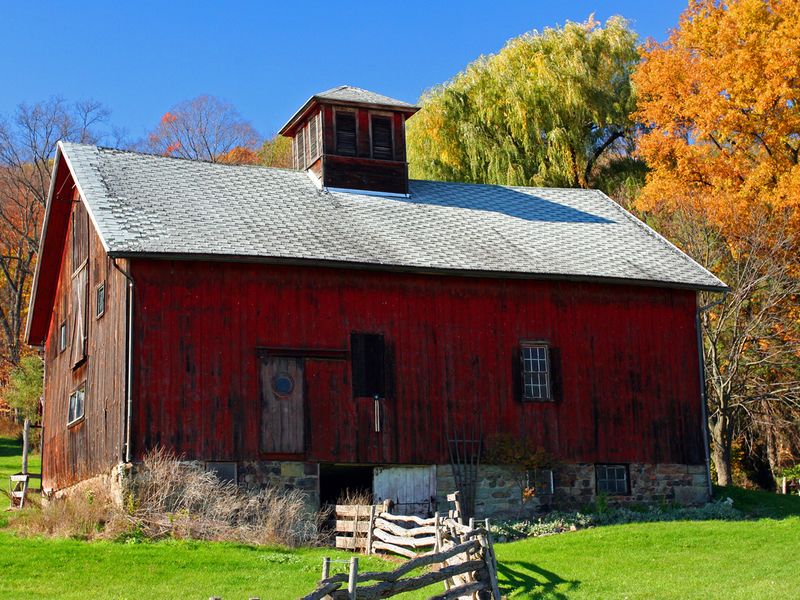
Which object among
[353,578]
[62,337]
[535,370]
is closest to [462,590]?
[353,578]

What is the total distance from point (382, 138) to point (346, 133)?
0.94 metres

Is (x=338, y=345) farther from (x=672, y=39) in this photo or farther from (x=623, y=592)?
(x=672, y=39)

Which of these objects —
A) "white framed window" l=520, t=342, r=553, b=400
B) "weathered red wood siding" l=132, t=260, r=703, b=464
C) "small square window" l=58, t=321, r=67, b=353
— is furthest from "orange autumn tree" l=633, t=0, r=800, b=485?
"small square window" l=58, t=321, r=67, b=353

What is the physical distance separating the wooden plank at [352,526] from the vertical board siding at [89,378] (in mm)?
4316

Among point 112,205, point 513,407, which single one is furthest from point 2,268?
point 513,407

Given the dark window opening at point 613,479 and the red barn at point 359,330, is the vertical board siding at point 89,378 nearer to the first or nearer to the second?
the red barn at point 359,330

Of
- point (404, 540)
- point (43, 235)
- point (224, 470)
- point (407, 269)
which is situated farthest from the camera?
point (43, 235)

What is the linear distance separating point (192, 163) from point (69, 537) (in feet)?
33.7

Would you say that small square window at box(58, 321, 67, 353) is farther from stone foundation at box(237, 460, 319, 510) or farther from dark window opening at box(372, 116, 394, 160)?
dark window opening at box(372, 116, 394, 160)

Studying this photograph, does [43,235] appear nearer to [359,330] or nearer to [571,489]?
[359,330]

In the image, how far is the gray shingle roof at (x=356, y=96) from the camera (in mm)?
27797

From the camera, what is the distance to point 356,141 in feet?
92.1

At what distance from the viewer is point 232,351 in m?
22.3

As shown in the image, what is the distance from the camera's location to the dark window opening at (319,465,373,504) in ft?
76.8
